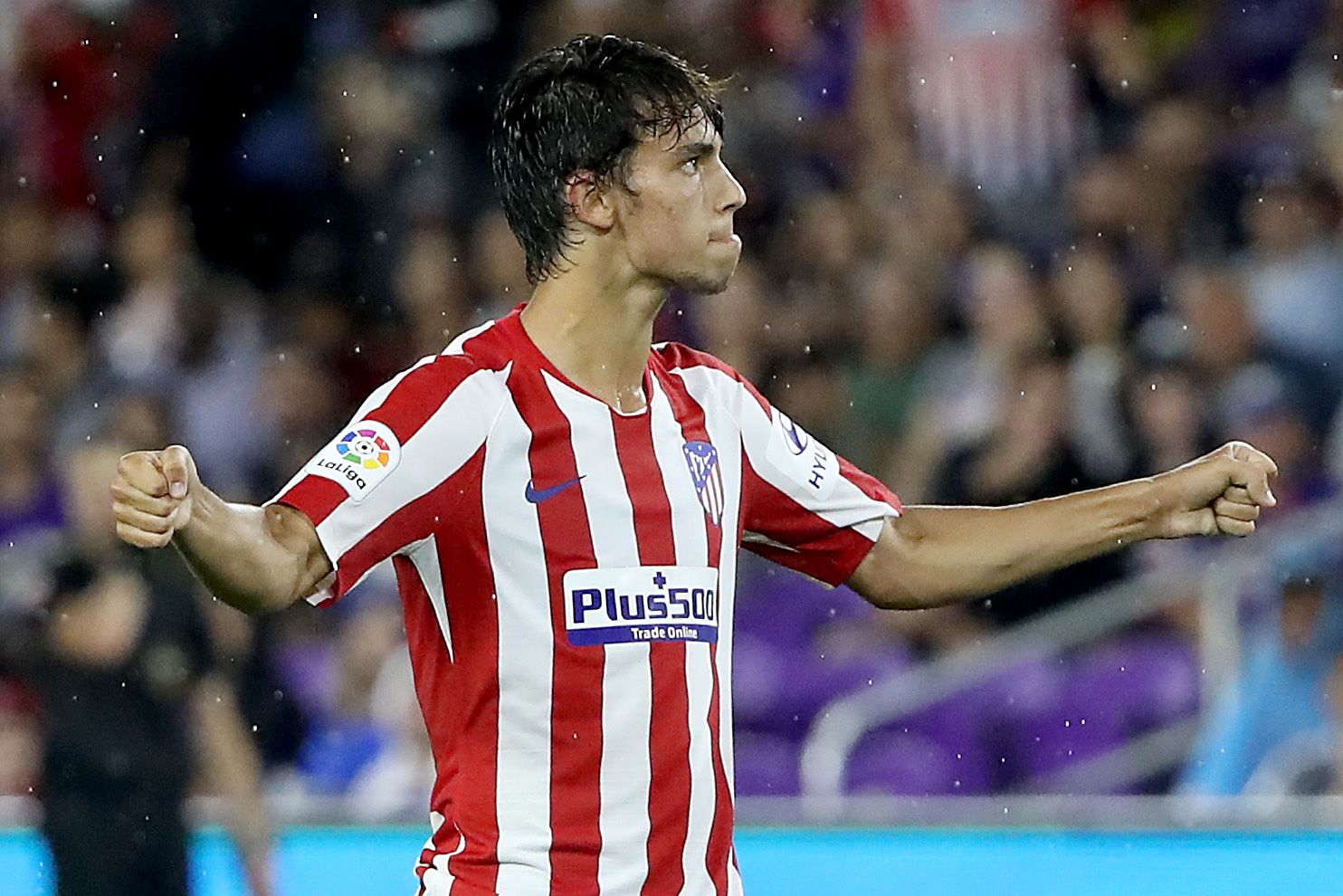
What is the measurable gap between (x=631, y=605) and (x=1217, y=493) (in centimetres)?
83

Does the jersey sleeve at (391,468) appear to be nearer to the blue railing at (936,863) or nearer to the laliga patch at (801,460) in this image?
the laliga patch at (801,460)

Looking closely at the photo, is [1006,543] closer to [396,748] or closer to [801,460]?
[801,460]

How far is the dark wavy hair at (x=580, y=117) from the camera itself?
286cm

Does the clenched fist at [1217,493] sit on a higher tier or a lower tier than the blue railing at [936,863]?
higher

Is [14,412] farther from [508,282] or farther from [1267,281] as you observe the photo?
[1267,281]

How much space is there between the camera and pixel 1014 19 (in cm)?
712

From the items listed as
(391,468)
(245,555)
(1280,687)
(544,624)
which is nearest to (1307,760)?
(1280,687)

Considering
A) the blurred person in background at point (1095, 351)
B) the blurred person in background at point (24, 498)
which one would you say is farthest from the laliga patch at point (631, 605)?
the blurred person in background at point (24, 498)

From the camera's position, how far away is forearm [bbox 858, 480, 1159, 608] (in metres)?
3.05

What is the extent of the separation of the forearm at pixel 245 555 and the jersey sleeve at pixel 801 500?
0.67 meters

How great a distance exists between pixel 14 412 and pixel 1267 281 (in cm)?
425

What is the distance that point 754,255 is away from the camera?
7.31 m

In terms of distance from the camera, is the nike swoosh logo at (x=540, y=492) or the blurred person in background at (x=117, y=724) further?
the blurred person in background at (x=117, y=724)

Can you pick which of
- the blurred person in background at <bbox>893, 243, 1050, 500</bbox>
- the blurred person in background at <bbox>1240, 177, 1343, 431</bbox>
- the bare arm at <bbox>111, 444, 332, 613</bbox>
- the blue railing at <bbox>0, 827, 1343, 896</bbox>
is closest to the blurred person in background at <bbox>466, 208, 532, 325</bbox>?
the blurred person in background at <bbox>893, 243, 1050, 500</bbox>
